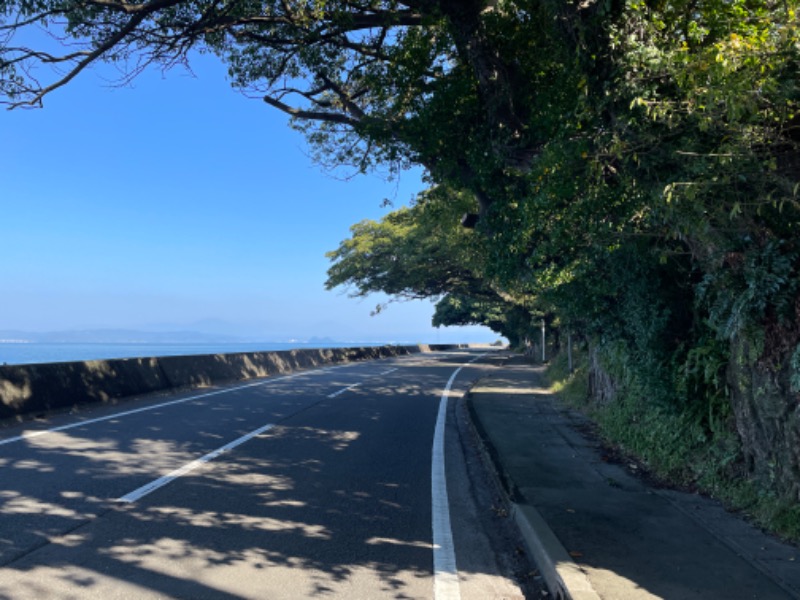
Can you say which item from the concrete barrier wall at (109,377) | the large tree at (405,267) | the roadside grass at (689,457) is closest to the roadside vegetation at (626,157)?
the roadside grass at (689,457)

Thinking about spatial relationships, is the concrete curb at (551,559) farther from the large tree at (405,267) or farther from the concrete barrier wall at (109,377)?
the large tree at (405,267)

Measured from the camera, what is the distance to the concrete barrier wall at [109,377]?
11.8 meters

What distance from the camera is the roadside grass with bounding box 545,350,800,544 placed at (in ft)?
18.8

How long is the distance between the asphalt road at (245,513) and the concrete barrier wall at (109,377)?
91 cm

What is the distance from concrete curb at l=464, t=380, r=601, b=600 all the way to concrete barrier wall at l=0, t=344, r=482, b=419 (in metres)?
9.32

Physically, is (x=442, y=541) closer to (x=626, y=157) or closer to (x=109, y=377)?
(x=626, y=157)

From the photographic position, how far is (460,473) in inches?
340

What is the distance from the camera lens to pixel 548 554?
16.6 ft

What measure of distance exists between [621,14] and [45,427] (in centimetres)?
1091

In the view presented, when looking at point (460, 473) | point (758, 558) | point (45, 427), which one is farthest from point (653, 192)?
point (45, 427)

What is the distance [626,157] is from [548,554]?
3660mm

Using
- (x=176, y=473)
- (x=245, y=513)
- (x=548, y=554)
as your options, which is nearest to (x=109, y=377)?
(x=176, y=473)

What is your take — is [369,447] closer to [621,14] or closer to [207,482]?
[207,482]

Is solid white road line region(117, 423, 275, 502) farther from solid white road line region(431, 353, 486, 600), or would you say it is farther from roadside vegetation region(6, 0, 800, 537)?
roadside vegetation region(6, 0, 800, 537)
